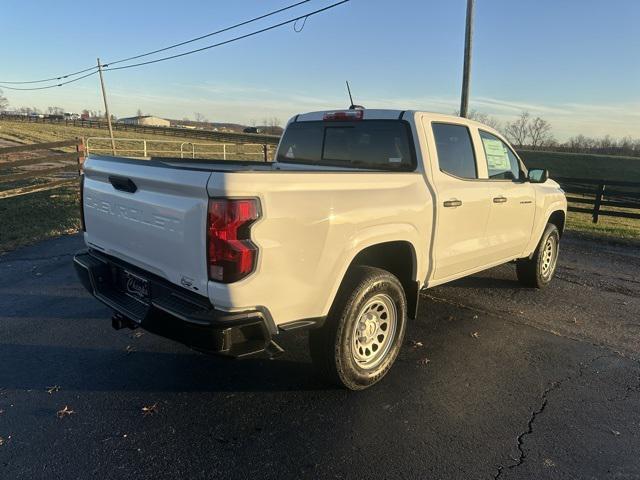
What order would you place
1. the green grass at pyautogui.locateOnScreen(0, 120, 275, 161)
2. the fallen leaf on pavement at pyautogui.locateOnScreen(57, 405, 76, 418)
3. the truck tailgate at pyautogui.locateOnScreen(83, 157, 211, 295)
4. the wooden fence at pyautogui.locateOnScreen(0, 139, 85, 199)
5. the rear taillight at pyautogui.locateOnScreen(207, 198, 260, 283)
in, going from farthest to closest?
the green grass at pyautogui.locateOnScreen(0, 120, 275, 161) → the wooden fence at pyautogui.locateOnScreen(0, 139, 85, 199) → the fallen leaf on pavement at pyautogui.locateOnScreen(57, 405, 76, 418) → the truck tailgate at pyautogui.locateOnScreen(83, 157, 211, 295) → the rear taillight at pyautogui.locateOnScreen(207, 198, 260, 283)

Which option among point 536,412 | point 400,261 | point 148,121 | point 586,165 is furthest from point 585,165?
point 148,121

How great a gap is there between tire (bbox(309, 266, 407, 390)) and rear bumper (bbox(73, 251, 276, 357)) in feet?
1.77

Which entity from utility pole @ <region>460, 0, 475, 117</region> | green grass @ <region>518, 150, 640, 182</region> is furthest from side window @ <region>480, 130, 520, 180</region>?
green grass @ <region>518, 150, 640, 182</region>

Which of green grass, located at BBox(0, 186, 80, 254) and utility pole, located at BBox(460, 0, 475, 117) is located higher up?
utility pole, located at BBox(460, 0, 475, 117)

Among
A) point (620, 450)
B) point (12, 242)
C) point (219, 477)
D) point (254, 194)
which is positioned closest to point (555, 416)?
point (620, 450)

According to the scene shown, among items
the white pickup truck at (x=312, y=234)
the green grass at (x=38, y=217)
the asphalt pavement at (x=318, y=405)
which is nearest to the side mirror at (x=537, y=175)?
the white pickup truck at (x=312, y=234)

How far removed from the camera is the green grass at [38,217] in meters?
8.27

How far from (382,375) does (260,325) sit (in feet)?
4.35

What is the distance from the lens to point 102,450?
9.14 feet

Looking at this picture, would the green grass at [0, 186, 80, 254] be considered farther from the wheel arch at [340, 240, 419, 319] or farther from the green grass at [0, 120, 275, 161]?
the wheel arch at [340, 240, 419, 319]

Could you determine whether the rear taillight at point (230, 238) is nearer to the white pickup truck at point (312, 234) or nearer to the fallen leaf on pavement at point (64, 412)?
the white pickup truck at point (312, 234)

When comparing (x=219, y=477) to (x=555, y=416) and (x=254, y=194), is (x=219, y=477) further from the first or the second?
(x=555, y=416)

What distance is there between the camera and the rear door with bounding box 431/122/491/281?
4.05 m

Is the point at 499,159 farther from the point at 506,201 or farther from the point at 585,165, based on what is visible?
the point at 585,165
